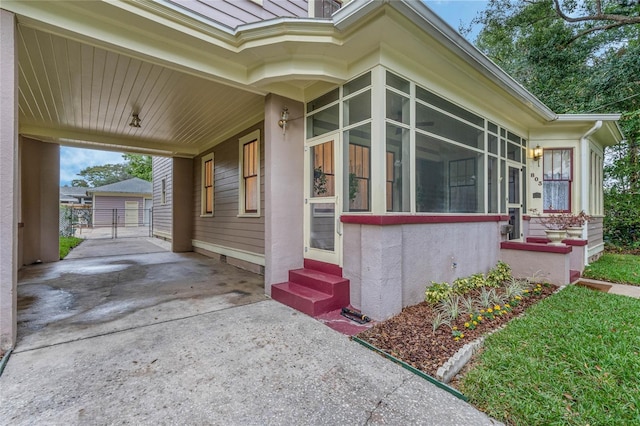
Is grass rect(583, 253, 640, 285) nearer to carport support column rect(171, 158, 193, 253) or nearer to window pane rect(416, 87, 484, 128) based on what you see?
window pane rect(416, 87, 484, 128)

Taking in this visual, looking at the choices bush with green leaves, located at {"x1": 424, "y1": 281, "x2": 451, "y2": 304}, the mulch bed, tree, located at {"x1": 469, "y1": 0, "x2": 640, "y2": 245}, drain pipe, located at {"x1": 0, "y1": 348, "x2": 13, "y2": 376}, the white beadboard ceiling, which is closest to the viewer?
drain pipe, located at {"x1": 0, "y1": 348, "x2": 13, "y2": 376}

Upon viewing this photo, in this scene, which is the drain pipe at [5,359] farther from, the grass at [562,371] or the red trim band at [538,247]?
the red trim band at [538,247]

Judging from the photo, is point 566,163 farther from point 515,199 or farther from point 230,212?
point 230,212

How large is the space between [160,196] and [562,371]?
1285cm

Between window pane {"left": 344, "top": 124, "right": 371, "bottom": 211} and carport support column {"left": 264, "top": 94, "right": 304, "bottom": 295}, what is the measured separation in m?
0.92

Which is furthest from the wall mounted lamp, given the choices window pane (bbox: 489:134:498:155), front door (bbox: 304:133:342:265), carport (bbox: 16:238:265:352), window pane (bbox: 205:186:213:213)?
window pane (bbox: 205:186:213:213)

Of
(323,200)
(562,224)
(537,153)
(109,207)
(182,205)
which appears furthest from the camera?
(109,207)

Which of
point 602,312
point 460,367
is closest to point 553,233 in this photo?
point 602,312

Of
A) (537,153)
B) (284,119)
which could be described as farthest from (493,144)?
(284,119)

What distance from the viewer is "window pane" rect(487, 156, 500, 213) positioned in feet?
17.4

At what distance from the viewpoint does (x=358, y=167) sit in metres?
3.66

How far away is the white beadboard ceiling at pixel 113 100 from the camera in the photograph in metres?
3.58

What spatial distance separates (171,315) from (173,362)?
4.00ft

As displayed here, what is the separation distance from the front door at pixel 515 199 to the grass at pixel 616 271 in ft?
4.55
